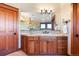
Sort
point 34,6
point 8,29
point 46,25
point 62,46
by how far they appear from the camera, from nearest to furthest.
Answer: point 62,46 < point 8,29 < point 34,6 < point 46,25

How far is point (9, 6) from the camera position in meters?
5.20

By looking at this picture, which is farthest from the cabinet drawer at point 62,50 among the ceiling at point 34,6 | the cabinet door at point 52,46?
the ceiling at point 34,6

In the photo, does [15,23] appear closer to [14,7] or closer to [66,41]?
[14,7]

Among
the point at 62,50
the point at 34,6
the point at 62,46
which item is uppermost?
the point at 34,6

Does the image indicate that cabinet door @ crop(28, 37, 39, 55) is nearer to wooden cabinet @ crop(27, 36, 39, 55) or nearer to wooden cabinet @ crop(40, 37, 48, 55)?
wooden cabinet @ crop(27, 36, 39, 55)

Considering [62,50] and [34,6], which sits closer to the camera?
[62,50]

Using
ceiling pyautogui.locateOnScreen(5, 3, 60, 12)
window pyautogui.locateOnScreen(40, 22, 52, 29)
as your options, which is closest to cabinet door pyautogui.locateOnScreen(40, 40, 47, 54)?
window pyautogui.locateOnScreen(40, 22, 52, 29)

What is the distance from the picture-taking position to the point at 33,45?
4.75 meters

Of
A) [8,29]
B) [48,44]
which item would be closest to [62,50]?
[48,44]

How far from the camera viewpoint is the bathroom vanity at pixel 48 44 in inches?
185

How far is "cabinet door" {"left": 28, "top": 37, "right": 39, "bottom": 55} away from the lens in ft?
15.5

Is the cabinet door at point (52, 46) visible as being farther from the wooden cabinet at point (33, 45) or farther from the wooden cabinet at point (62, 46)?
the wooden cabinet at point (33, 45)

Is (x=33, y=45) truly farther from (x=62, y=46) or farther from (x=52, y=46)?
(x=62, y=46)

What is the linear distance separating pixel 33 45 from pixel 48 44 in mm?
514
